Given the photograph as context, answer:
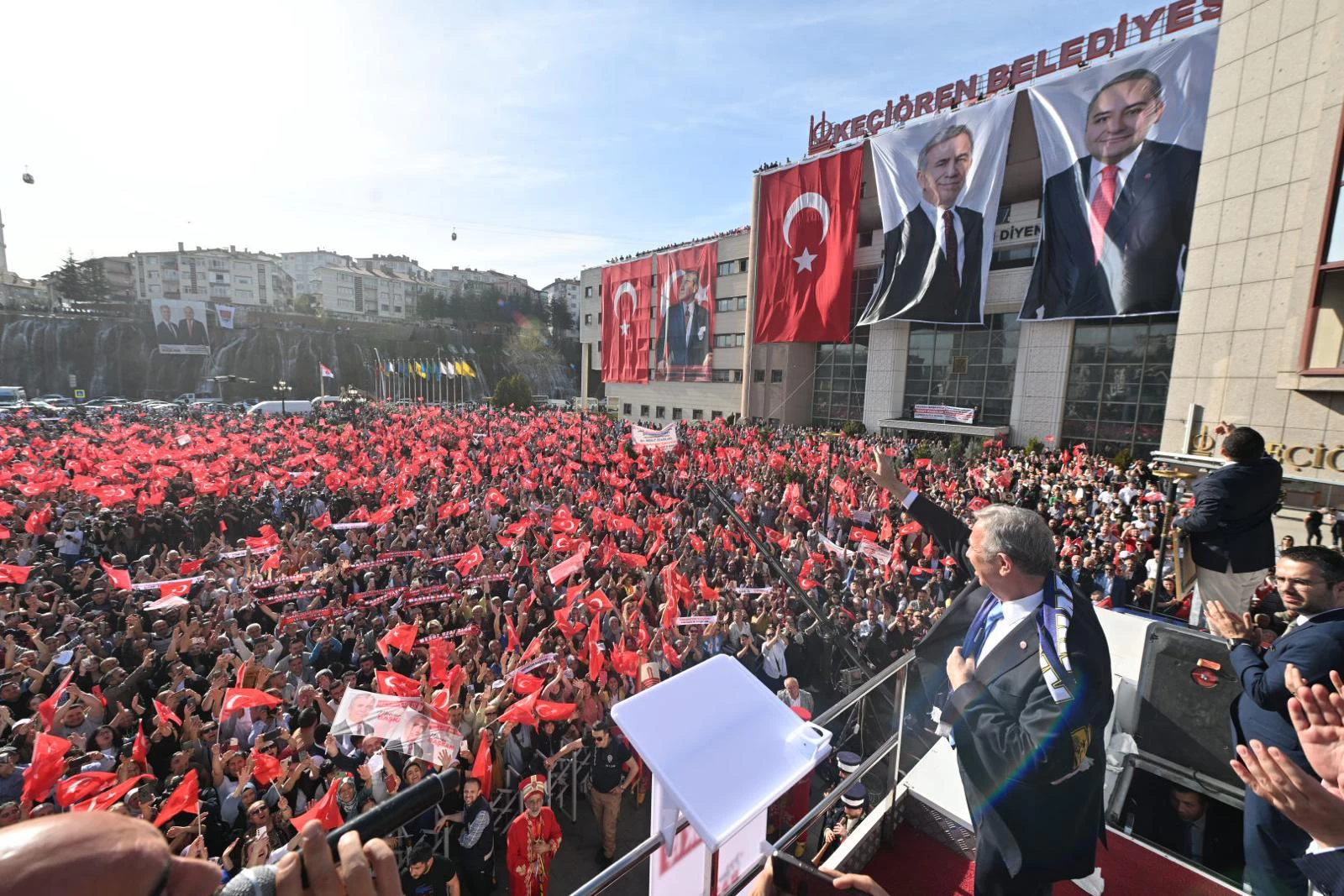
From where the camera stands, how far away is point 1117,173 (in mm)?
22984

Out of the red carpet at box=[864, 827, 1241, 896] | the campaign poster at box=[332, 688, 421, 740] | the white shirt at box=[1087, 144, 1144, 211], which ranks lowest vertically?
the campaign poster at box=[332, 688, 421, 740]

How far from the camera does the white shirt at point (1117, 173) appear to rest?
74.0 feet

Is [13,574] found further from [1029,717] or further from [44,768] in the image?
[1029,717]

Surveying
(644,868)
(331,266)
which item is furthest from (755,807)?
(331,266)

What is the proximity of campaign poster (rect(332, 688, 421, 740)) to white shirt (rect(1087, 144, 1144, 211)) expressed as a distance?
28125 millimetres

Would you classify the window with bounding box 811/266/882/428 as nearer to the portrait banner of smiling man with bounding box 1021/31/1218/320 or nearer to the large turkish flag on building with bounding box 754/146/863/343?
the large turkish flag on building with bounding box 754/146/863/343

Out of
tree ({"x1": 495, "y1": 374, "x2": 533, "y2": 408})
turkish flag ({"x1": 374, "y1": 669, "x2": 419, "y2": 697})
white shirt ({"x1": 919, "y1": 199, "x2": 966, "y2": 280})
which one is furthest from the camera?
tree ({"x1": 495, "y1": 374, "x2": 533, "y2": 408})

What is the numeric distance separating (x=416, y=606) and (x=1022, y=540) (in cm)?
930

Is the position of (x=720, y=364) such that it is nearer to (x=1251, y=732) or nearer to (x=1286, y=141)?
(x=1286, y=141)

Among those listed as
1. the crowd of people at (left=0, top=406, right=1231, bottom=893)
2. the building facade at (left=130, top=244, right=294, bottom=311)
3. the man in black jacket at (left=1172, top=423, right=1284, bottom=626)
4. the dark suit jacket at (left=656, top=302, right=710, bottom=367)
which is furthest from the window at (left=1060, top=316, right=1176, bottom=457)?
the building facade at (left=130, top=244, right=294, bottom=311)

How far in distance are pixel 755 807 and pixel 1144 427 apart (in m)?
32.3

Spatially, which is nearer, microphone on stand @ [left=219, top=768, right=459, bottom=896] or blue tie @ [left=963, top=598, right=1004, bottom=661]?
microphone on stand @ [left=219, top=768, right=459, bottom=896]

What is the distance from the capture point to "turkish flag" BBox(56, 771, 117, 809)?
16.2 ft

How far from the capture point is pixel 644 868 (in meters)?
6.67
